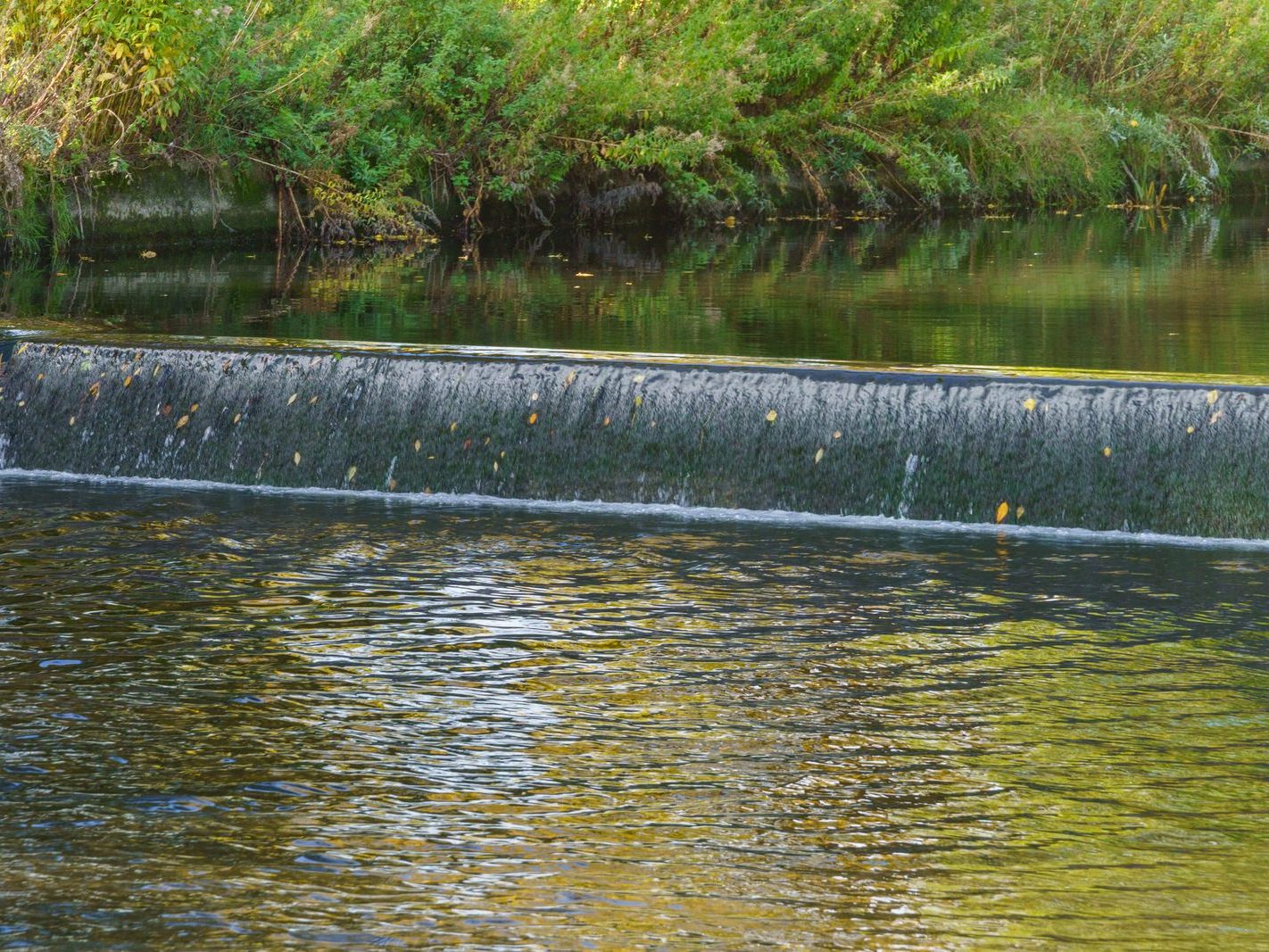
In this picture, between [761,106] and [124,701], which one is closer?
[124,701]

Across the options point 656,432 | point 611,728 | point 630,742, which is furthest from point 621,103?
point 630,742

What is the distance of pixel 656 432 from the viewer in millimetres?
8719

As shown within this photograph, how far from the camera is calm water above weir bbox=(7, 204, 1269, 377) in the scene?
35.9ft

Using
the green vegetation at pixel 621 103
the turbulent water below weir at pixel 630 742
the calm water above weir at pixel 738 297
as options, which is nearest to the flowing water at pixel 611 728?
the turbulent water below weir at pixel 630 742

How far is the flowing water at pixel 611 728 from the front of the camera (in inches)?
157

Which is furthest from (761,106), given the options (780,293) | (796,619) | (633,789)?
(633,789)

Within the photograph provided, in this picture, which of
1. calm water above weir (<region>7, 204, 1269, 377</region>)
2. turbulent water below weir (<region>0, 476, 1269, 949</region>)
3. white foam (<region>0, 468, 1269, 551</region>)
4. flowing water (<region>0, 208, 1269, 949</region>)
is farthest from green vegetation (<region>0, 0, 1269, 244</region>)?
turbulent water below weir (<region>0, 476, 1269, 949</region>)

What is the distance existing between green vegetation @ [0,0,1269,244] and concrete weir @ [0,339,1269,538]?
19.0 ft

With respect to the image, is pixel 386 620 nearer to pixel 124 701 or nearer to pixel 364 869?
pixel 124 701

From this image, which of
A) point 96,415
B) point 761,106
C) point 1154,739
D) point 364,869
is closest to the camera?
point 364,869

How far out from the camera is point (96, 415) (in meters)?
9.70

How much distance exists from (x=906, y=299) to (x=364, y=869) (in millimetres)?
9861

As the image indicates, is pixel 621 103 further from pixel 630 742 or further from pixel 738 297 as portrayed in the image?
pixel 630 742

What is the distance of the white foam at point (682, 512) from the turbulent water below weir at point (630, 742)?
0.27 meters
